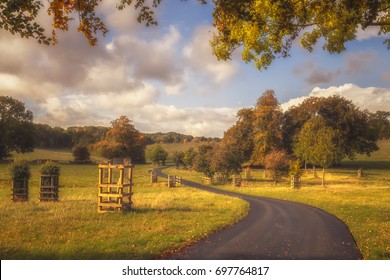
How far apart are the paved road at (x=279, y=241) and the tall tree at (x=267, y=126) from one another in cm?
4122

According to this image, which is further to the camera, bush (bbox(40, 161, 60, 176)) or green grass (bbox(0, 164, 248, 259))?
bush (bbox(40, 161, 60, 176))

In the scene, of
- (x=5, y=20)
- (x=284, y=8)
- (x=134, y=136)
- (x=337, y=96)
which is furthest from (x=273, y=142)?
(x=5, y=20)

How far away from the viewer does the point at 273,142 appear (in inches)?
2287

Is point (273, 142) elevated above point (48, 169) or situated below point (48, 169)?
above

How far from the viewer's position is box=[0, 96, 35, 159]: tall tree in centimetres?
6098

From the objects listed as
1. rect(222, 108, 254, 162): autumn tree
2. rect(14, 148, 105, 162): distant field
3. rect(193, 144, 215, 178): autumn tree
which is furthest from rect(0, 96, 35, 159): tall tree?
rect(222, 108, 254, 162): autumn tree

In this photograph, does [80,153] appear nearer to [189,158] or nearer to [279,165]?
[189,158]

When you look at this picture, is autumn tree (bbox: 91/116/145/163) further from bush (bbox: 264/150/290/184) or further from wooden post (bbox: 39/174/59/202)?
wooden post (bbox: 39/174/59/202)

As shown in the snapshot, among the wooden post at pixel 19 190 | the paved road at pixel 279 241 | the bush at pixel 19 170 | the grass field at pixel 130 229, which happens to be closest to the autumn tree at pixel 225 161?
the grass field at pixel 130 229

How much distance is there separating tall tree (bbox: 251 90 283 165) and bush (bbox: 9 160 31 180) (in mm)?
40288

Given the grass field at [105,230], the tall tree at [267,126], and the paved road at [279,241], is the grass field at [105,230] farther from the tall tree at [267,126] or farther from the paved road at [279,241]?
the tall tree at [267,126]

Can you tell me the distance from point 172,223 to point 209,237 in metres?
3.15

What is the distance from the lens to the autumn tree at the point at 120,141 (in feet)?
241

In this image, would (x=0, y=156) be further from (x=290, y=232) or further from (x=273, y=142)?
(x=290, y=232)
